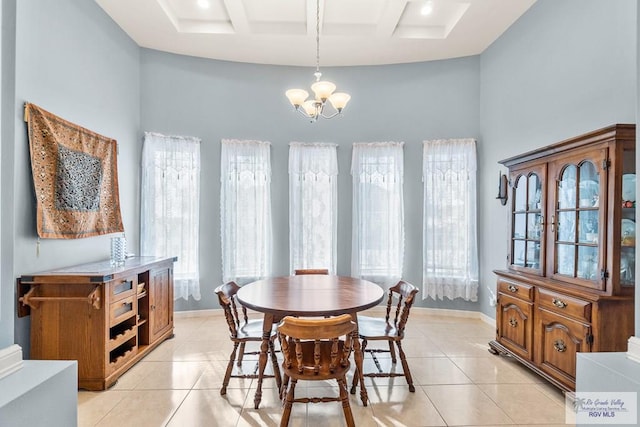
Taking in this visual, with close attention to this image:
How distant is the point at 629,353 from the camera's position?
1544mm

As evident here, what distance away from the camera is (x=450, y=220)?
452cm

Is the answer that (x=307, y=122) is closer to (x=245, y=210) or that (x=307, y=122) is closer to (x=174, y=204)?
(x=245, y=210)

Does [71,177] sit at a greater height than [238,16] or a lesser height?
lesser

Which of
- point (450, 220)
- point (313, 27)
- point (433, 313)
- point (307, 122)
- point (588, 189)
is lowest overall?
point (433, 313)

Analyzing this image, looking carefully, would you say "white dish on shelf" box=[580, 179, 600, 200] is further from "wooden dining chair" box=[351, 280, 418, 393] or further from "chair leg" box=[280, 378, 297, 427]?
"chair leg" box=[280, 378, 297, 427]

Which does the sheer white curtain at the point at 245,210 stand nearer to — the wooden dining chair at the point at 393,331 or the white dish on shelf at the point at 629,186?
the wooden dining chair at the point at 393,331

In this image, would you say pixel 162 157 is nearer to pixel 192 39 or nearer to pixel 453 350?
pixel 192 39

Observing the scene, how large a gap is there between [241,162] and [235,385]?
9.16ft

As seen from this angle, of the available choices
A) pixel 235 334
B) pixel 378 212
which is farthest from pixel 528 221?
pixel 235 334

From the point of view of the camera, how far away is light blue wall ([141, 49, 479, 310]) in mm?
4574

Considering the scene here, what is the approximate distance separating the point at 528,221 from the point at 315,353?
235 cm

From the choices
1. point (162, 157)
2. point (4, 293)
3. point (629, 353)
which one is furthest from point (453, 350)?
point (162, 157)

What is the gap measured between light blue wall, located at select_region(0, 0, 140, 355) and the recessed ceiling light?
134 inches

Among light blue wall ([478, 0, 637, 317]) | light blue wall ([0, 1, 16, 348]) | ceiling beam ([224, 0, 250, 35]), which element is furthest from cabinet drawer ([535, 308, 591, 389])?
ceiling beam ([224, 0, 250, 35])
